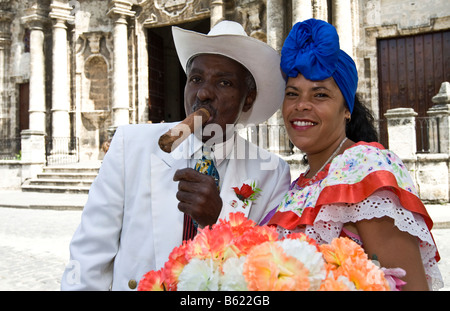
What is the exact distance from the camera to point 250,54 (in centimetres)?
217

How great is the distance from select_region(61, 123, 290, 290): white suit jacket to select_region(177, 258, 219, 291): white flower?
0.83m

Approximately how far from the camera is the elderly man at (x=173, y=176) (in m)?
1.91

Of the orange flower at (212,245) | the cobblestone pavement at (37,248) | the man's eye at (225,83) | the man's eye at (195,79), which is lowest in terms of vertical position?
the cobblestone pavement at (37,248)

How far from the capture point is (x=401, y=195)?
1.46m

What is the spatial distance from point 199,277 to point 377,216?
79cm

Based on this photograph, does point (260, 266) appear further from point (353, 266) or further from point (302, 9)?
point (302, 9)

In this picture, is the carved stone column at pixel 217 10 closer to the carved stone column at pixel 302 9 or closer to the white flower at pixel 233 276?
the carved stone column at pixel 302 9

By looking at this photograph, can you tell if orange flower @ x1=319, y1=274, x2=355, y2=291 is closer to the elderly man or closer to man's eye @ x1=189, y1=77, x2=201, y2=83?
the elderly man

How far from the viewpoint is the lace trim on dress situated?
4.62 feet

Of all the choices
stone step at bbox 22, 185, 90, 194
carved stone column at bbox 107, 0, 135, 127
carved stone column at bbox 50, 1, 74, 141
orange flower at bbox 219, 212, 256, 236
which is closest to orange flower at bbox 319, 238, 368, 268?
orange flower at bbox 219, 212, 256, 236

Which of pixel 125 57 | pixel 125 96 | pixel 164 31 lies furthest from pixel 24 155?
pixel 164 31

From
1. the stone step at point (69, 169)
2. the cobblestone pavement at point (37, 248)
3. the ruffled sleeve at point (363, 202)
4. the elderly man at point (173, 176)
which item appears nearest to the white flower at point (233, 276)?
the ruffled sleeve at point (363, 202)

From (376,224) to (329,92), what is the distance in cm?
64

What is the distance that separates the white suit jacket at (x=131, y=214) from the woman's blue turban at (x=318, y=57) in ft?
2.32
